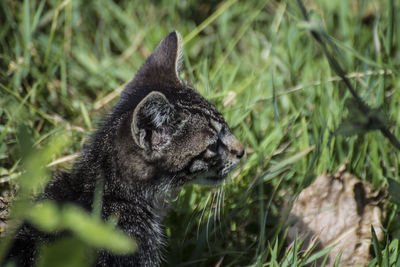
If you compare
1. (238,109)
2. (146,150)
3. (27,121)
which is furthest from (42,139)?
(238,109)

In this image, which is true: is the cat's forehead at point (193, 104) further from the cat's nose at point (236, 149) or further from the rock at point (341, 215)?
the rock at point (341, 215)

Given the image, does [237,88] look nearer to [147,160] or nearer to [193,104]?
[193,104]

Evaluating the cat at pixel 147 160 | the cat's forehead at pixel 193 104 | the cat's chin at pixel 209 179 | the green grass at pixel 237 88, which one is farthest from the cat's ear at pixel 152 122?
the green grass at pixel 237 88

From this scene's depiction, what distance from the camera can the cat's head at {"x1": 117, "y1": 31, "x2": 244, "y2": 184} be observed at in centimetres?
278

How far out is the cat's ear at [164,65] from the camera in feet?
10.7

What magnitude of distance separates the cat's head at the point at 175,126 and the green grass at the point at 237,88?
0.95 feet

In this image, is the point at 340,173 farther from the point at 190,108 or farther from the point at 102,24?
the point at 102,24

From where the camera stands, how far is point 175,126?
293 centimetres

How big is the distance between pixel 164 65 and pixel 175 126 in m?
0.53

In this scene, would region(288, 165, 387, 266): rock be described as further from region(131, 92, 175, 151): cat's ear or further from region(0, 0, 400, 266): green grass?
region(131, 92, 175, 151): cat's ear

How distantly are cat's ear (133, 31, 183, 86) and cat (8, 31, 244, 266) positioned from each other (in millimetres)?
48

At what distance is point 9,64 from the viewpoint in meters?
4.29

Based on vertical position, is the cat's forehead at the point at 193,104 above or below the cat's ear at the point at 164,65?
below

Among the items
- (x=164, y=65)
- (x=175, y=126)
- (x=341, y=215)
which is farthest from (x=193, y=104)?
(x=341, y=215)
